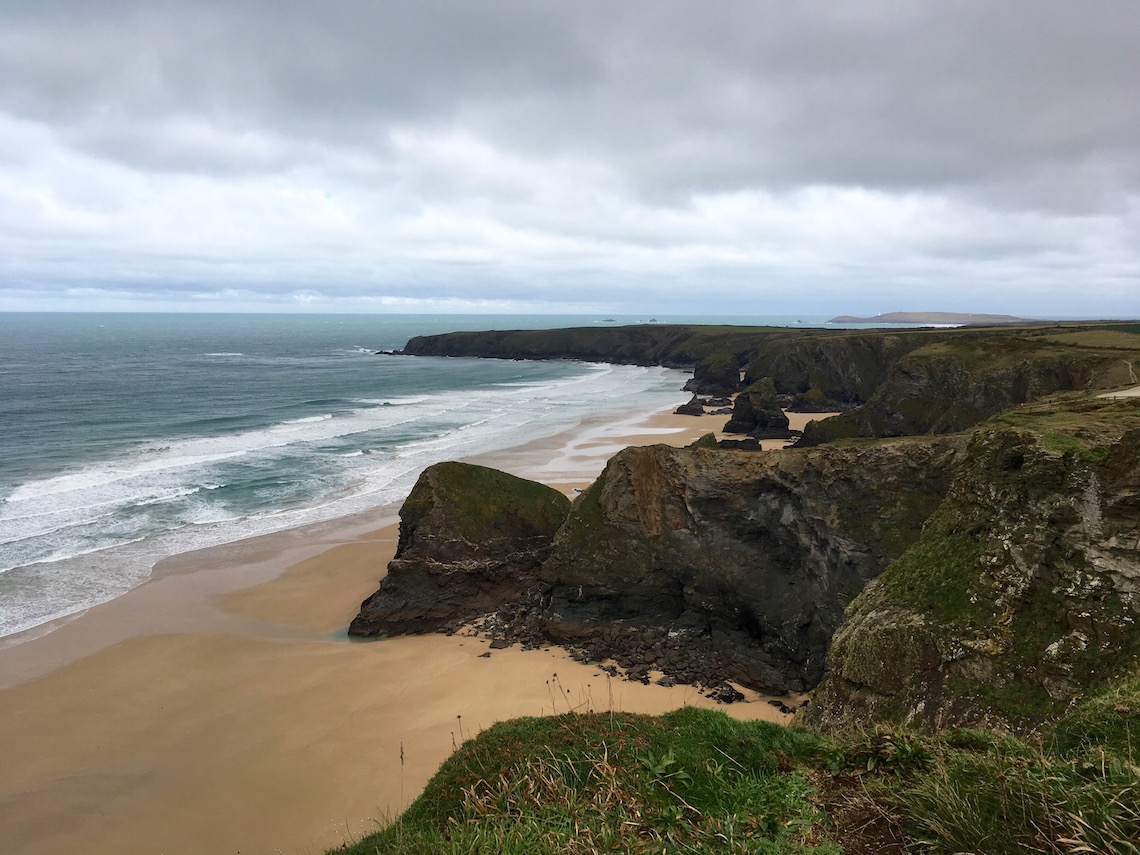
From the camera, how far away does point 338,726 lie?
53.0 feet

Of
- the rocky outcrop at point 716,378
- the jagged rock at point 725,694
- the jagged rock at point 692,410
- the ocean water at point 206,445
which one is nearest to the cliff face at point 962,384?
the jagged rock at point 692,410

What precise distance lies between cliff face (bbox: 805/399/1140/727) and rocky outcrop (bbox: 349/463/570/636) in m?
13.4

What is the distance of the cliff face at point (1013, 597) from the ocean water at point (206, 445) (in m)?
25.9

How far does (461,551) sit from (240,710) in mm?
8280

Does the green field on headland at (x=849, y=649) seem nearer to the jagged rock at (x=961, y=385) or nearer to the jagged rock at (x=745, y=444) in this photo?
the jagged rock at (x=745, y=444)

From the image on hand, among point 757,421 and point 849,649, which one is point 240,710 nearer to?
point 849,649

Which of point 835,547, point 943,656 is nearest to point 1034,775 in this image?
point 943,656

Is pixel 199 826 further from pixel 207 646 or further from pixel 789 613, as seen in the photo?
pixel 789 613

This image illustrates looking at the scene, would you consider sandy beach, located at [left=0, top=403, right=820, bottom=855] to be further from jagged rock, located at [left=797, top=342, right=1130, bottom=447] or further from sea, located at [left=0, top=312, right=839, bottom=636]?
jagged rock, located at [left=797, top=342, right=1130, bottom=447]

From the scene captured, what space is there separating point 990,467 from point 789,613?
7677 mm

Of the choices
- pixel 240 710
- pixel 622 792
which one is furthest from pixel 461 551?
pixel 622 792

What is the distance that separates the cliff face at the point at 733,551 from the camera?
652 inches

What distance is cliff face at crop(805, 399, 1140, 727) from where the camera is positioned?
9.33m

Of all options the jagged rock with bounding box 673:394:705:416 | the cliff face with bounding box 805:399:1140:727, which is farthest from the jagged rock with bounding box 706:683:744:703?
the jagged rock with bounding box 673:394:705:416
